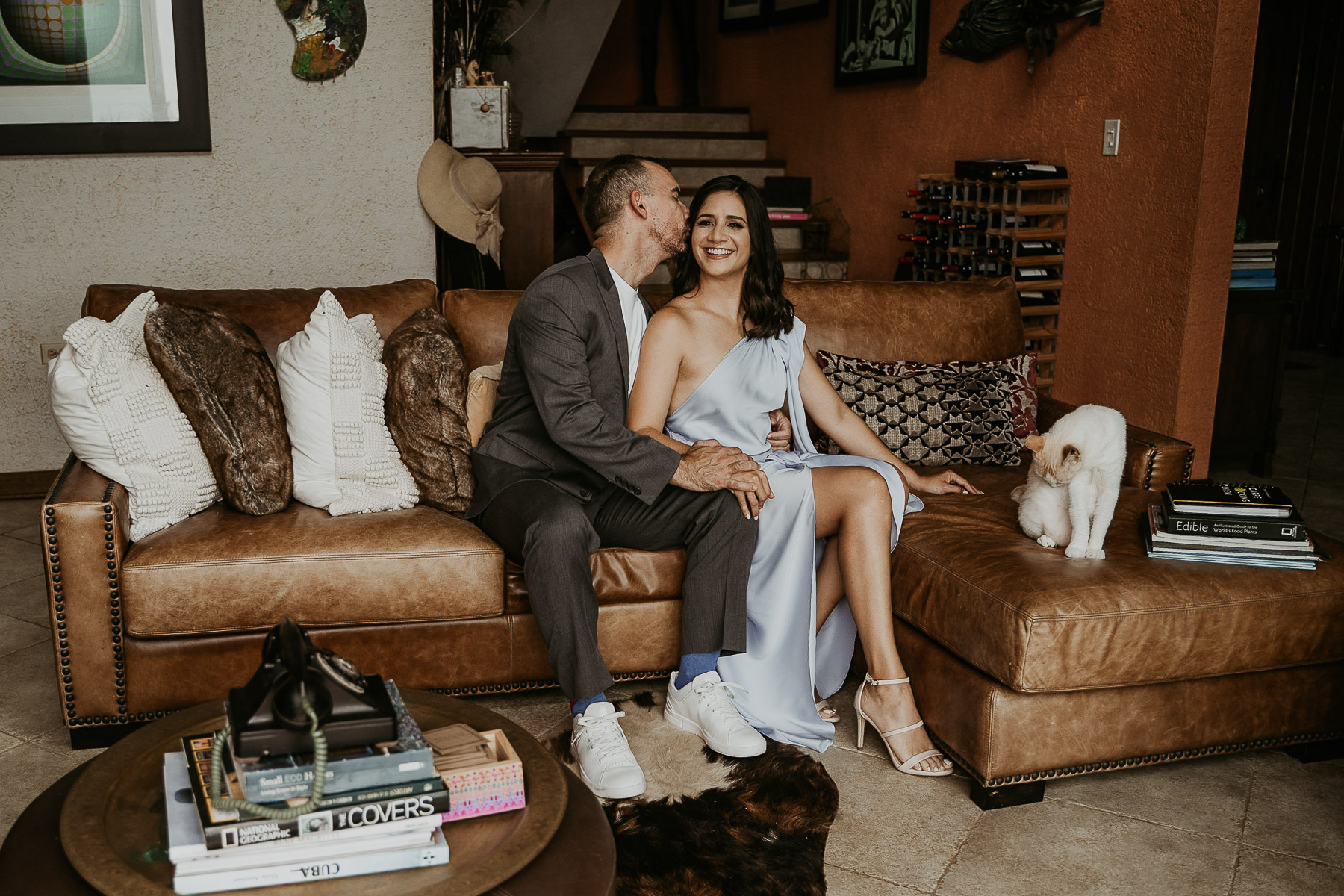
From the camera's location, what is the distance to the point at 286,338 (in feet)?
8.63

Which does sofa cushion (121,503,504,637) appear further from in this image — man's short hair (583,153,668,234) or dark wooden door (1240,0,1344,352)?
dark wooden door (1240,0,1344,352)

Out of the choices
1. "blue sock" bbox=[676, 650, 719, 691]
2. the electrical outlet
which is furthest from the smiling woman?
the electrical outlet

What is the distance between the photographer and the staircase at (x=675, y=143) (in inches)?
239

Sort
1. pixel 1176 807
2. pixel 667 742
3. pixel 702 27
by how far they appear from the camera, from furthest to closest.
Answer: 1. pixel 702 27
2. pixel 667 742
3. pixel 1176 807

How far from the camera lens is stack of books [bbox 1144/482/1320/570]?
2.12 m

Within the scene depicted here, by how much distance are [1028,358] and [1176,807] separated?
4.24 ft

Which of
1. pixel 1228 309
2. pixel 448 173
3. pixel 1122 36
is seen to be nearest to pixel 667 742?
pixel 448 173

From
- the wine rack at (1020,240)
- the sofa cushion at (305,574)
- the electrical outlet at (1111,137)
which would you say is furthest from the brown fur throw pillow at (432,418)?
the electrical outlet at (1111,137)

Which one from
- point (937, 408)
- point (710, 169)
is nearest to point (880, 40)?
point (710, 169)

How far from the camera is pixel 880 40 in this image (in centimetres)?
509

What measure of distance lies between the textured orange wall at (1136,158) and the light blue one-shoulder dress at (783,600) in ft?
5.53

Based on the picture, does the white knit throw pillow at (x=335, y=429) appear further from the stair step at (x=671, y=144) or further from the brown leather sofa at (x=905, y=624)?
the stair step at (x=671, y=144)

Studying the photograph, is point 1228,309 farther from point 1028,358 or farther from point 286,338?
point 286,338

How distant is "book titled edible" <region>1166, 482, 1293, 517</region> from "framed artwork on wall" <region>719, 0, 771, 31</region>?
185 inches
